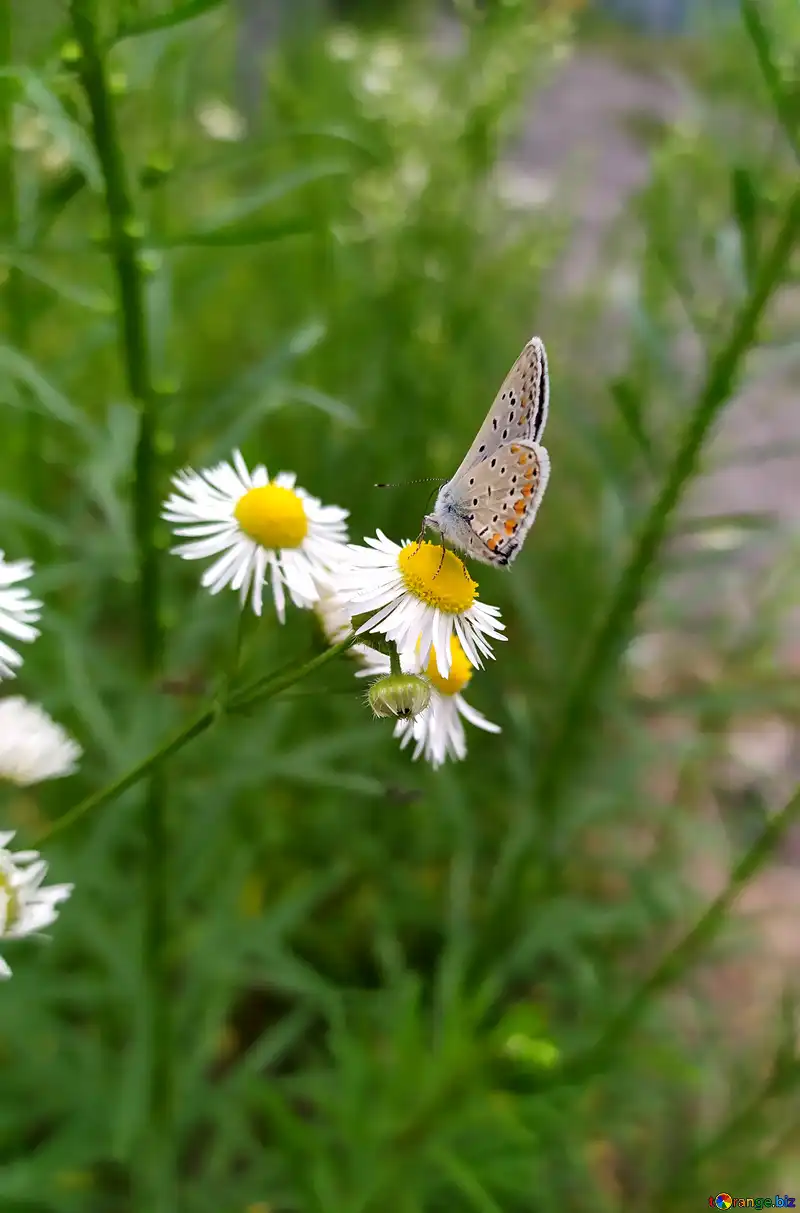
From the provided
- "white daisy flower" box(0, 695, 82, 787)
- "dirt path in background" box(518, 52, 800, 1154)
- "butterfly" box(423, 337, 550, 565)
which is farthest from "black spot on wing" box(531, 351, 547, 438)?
"dirt path in background" box(518, 52, 800, 1154)

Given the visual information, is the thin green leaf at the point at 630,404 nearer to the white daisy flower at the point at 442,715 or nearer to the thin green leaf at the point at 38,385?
Result: the white daisy flower at the point at 442,715

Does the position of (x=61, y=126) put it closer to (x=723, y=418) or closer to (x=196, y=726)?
(x=196, y=726)

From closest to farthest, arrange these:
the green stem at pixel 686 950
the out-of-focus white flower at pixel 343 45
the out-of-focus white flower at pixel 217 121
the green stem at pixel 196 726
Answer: the green stem at pixel 196 726
the green stem at pixel 686 950
the out-of-focus white flower at pixel 217 121
the out-of-focus white flower at pixel 343 45

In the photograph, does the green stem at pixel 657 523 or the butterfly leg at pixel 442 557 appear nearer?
the butterfly leg at pixel 442 557

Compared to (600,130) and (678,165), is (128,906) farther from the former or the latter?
(600,130)

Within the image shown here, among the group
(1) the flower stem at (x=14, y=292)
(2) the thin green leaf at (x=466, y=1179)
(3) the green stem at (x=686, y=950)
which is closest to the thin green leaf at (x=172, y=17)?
(1) the flower stem at (x=14, y=292)

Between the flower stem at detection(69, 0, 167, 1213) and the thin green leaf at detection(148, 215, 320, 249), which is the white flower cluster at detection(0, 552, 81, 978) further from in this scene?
the thin green leaf at detection(148, 215, 320, 249)
